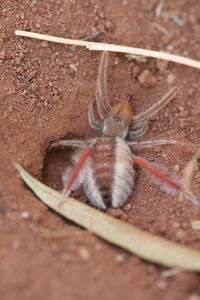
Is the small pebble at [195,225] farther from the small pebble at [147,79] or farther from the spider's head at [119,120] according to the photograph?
the small pebble at [147,79]

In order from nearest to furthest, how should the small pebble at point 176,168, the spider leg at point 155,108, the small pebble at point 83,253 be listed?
the small pebble at point 83,253, the small pebble at point 176,168, the spider leg at point 155,108

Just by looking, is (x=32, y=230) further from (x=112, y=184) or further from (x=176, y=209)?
(x=176, y=209)

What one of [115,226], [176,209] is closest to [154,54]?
[176,209]

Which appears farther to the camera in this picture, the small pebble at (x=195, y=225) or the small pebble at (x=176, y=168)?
the small pebble at (x=176, y=168)

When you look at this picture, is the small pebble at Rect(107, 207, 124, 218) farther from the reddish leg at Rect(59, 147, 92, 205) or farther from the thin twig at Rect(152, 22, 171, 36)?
the thin twig at Rect(152, 22, 171, 36)

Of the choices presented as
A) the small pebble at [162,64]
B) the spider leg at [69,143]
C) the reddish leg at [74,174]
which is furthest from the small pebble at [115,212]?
the small pebble at [162,64]

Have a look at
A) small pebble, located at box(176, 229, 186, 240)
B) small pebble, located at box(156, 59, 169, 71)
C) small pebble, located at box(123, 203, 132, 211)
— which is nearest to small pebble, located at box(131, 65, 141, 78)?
small pebble, located at box(156, 59, 169, 71)

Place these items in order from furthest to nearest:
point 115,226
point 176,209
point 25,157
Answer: point 25,157 → point 176,209 → point 115,226
